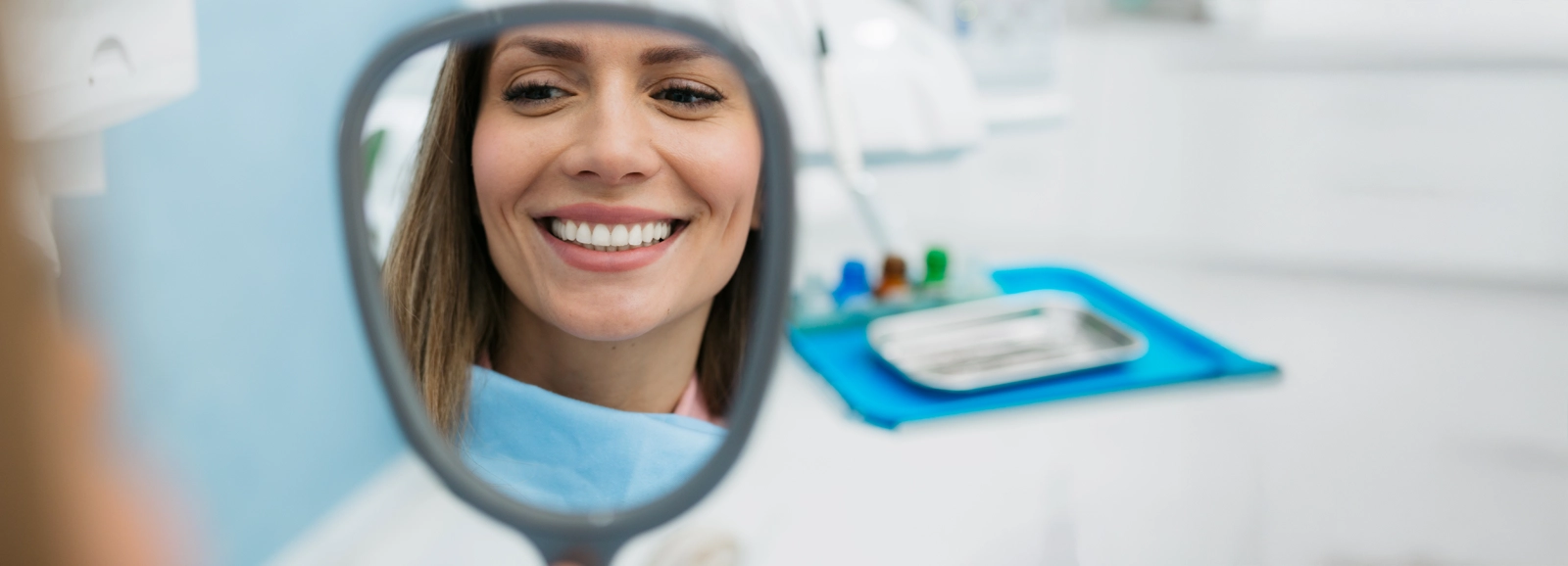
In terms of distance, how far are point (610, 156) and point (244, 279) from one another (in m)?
0.30

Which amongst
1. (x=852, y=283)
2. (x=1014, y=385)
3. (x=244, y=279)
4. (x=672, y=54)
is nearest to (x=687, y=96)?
(x=672, y=54)

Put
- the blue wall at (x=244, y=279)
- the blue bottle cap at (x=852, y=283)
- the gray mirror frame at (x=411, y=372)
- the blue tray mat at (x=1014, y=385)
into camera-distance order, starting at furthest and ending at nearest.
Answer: the blue bottle cap at (x=852, y=283) → the blue tray mat at (x=1014, y=385) → the blue wall at (x=244, y=279) → the gray mirror frame at (x=411, y=372)

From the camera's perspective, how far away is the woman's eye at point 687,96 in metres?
0.20

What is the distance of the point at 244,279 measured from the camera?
423 millimetres

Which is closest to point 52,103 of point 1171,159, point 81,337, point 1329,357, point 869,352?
point 81,337

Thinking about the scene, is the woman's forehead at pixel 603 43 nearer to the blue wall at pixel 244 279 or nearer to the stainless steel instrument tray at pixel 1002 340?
the blue wall at pixel 244 279

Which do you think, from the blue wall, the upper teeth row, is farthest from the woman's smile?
the blue wall

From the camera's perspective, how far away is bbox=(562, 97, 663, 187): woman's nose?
0.64ft

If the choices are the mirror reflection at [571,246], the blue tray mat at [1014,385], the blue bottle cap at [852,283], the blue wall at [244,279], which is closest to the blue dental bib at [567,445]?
the mirror reflection at [571,246]

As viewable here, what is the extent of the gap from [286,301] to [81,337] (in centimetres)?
11

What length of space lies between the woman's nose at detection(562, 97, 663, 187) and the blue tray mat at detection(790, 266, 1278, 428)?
40 centimetres

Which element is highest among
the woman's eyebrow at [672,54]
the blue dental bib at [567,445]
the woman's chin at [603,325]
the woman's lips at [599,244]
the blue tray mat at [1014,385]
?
the woman's eyebrow at [672,54]

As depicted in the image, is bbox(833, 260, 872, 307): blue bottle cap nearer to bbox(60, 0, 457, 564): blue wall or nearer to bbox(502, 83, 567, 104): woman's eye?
bbox(60, 0, 457, 564): blue wall

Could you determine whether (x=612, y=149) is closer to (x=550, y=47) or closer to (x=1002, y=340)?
(x=550, y=47)
